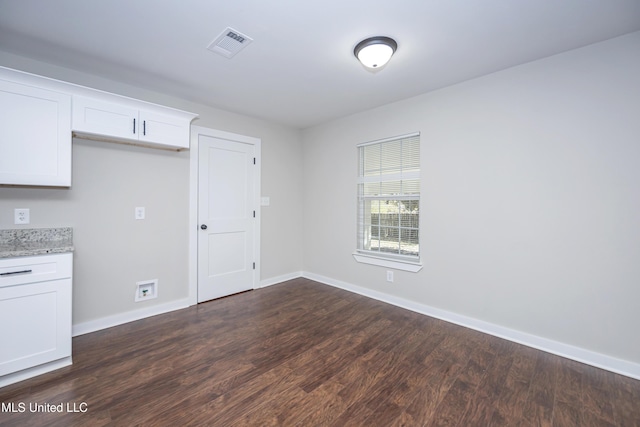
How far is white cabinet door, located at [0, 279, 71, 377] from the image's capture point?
1.83m

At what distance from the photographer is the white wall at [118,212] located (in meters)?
2.46

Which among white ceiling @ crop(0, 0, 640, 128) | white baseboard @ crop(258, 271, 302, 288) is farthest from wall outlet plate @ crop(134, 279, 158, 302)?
white ceiling @ crop(0, 0, 640, 128)

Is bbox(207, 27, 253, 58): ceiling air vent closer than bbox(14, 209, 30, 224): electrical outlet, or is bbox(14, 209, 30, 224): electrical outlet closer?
bbox(207, 27, 253, 58): ceiling air vent

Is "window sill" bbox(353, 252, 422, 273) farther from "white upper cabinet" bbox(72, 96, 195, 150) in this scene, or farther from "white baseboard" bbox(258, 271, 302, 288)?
"white upper cabinet" bbox(72, 96, 195, 150)

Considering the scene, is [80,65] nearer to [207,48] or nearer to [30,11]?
[30,11]

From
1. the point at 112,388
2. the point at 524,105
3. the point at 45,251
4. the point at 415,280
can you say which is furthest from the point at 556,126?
the point at 45,251

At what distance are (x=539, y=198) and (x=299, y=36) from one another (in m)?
2.43

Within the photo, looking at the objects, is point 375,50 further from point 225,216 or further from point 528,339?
point 528,339

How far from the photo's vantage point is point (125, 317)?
285 cm

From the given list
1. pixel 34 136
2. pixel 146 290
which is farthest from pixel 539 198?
pixel 34 136

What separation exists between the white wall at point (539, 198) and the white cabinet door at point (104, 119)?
247 centimetres

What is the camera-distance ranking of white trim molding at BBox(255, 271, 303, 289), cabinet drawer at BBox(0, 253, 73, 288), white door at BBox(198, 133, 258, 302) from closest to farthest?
cabinet drawer at BBox(0, 253, 73, 288) < white door at BBox(198, 133, 258, 302) < white trim molding at BBox(255, 271, 303, 289)

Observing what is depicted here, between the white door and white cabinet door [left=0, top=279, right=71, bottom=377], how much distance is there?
143 cm

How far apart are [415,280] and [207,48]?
3.12 metres
